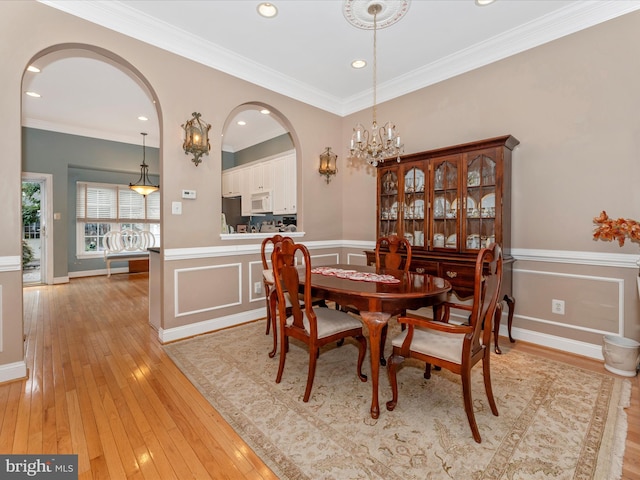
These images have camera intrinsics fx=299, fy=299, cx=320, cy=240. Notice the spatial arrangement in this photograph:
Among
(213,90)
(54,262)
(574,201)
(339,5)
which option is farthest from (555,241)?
(54,262)

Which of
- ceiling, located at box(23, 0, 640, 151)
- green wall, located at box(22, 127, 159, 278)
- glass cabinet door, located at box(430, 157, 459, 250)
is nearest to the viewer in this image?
ceiling, located at box(23, 0, 640, 151)

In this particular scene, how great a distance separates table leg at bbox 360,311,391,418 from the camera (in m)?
1.80

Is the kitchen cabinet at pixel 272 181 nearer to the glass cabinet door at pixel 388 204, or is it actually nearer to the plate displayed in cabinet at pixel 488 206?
the glass cabinet door at pixel 388 204

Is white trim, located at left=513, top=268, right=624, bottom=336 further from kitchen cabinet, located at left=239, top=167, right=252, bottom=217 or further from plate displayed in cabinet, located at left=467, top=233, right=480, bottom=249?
kitchen cabinet, located at left=239, top=167, right=252, bottom=217

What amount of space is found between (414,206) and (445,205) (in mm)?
353

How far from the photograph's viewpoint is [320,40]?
3.04 m

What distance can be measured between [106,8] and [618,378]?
16.5ft

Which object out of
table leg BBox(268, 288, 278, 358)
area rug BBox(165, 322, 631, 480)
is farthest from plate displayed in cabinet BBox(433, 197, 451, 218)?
table leg BBox(268, 288, 278, 358)

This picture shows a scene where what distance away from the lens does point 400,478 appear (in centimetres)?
137

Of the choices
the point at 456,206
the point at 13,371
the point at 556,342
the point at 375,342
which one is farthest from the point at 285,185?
the point at 556,342

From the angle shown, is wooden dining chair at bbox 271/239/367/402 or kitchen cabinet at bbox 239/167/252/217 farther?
kitchen cabinet at bbox 239/167/252/217

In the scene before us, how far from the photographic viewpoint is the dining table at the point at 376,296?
1.83m

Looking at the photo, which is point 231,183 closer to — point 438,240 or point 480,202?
point 438,240

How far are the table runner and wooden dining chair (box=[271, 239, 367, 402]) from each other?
33 cm
